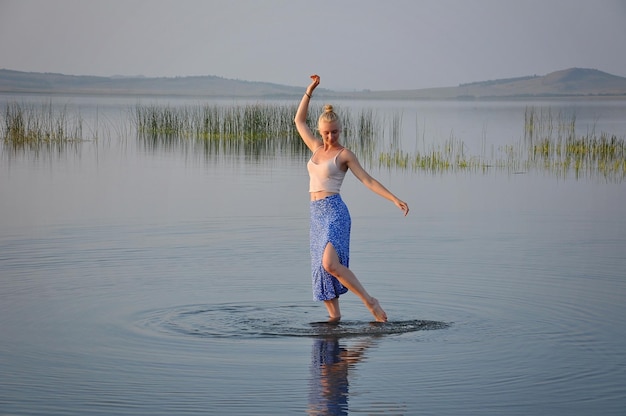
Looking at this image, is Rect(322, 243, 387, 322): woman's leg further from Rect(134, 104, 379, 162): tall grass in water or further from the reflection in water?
Rect(134, 104, 379, 162): tall grass in water

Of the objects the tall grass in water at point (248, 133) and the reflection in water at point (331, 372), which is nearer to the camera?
the reflection in water at point (331, 372)

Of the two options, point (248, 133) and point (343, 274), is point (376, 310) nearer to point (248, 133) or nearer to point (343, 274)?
point (343, 274)

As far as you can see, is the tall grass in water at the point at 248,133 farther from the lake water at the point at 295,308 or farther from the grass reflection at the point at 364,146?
the lake water at the point at 295,308

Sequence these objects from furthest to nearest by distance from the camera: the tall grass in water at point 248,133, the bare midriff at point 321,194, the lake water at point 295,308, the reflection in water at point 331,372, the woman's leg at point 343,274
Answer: the tall grass in water at point 248,133, the bare midriff at point 321,194, the woman's leg at point 343,274, the lake water at point 295,308, the reflection in water at point 331,372

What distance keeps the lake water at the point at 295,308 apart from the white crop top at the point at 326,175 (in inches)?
41.2

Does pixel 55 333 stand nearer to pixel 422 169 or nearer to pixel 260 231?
pixel 260 231

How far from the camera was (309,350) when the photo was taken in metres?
8.18

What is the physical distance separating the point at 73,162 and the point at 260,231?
1157 centimetres

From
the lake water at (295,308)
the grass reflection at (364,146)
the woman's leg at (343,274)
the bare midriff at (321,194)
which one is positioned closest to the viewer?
the lake water at (295,308)

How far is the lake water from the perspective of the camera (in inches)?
277

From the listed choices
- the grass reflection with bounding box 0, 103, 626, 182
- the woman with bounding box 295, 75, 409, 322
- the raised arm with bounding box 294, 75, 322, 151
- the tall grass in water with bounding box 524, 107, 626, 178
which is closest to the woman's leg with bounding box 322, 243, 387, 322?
the woman with bounding box 295, 75, 409, 322

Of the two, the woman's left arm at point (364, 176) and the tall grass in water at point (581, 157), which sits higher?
the woman's left arm at point (364, 176)

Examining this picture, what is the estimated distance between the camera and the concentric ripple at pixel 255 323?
8727 millimetres

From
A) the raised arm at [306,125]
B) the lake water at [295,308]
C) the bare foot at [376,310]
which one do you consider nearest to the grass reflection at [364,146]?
the lake water at [295,308]
